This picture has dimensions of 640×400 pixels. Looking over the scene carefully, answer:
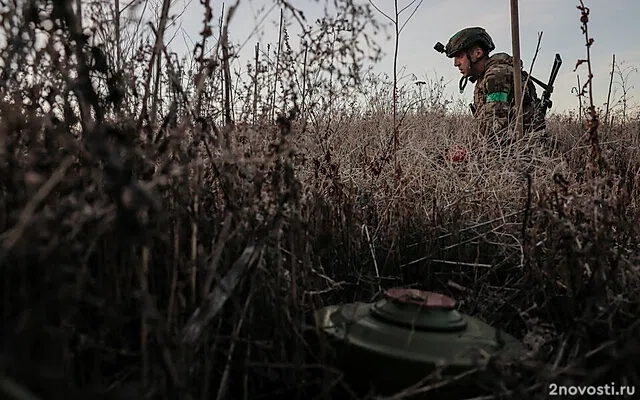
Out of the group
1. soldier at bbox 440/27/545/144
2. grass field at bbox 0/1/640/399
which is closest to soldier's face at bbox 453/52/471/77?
soldier at bbox 440/27/545/144

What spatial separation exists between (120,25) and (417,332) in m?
1.41

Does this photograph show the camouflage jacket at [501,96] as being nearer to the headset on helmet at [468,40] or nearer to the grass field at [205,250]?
the headset on helmet at [468,40]

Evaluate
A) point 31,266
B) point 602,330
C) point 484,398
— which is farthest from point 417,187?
point 31,266

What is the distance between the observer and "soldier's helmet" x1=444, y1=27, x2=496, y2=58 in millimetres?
5465

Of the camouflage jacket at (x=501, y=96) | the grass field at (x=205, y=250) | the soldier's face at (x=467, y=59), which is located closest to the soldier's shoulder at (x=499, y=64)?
the camouflage jacket at (x=501, y=96)

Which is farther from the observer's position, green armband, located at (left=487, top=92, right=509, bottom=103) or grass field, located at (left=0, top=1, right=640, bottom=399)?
green armband, located at (left=487, top=92, right=509, bottom=103)

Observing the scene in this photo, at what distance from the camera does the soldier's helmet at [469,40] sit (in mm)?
5465

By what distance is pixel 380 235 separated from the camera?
2.55 metres

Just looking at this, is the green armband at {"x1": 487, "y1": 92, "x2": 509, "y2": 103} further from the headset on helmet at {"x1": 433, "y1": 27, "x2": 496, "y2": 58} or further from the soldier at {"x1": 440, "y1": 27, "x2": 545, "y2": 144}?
the headset on helmet at {"x1": 433, "y1": 27, "x2": 496, "y2": 58}

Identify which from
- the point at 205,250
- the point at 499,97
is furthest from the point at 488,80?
the point at 205,250

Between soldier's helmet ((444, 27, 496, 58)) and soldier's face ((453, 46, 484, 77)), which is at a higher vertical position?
soldier's helmet ((444, 27, 496, 58))

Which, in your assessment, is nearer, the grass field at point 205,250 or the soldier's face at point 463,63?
the grass field at point 205,250

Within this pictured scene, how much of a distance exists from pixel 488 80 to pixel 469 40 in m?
0.52

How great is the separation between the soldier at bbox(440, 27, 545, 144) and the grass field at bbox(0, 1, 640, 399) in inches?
89.4
